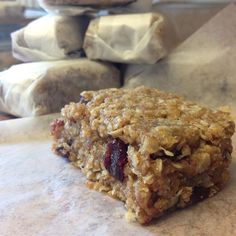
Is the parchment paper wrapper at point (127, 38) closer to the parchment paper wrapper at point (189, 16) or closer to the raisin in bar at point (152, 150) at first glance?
the parchment paper wrapper at point (189, 16)

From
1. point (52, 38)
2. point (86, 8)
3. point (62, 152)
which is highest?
point (86, 8)

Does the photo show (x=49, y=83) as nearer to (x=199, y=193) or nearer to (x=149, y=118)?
(x=149, y=118)

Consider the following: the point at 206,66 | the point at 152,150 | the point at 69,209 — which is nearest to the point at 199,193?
the point at 152,150

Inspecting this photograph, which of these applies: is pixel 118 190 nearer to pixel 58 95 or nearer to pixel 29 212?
pixel 29 212

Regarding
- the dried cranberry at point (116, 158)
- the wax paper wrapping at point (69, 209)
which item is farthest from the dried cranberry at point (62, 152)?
the dried cranberry at point (116, 158)

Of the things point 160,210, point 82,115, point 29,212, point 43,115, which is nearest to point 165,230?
point 160,210
